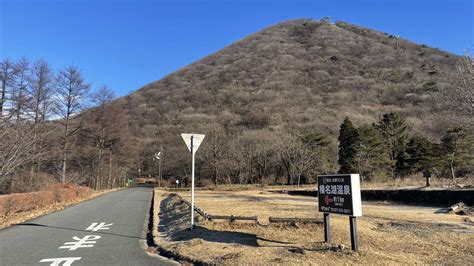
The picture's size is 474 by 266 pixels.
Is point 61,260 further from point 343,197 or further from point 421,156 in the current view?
A: point 421,156

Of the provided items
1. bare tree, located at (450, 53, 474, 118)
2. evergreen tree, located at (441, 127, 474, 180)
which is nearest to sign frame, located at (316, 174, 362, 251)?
bare tree, located at (450, 53, 474, 118)

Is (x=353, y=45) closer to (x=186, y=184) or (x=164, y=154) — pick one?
(x=164, y=154)

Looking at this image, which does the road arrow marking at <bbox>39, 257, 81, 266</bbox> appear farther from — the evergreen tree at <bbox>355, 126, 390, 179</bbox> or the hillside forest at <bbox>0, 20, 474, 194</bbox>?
the evergreen tree at <bbox>355, 126, 390, 179</bbox>

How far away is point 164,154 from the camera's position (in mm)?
66500

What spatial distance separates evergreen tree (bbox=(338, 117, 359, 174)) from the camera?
124 ft

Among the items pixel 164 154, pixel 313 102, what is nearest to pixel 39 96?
pixel 164 154

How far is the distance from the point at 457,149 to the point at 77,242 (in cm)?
2906

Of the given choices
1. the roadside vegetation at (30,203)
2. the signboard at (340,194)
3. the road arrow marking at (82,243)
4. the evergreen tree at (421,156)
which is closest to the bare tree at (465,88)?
the signboard at (340,194)

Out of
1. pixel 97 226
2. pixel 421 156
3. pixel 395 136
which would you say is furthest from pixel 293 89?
pixel 97 226

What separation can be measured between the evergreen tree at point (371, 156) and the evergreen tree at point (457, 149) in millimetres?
6857

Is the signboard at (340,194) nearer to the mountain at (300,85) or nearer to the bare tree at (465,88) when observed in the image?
the bare tree at (465,88)

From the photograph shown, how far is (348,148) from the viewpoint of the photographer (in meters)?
39.1

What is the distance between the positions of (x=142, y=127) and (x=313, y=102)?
39.0 m

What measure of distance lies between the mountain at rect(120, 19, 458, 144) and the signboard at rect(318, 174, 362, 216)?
52.1 m
